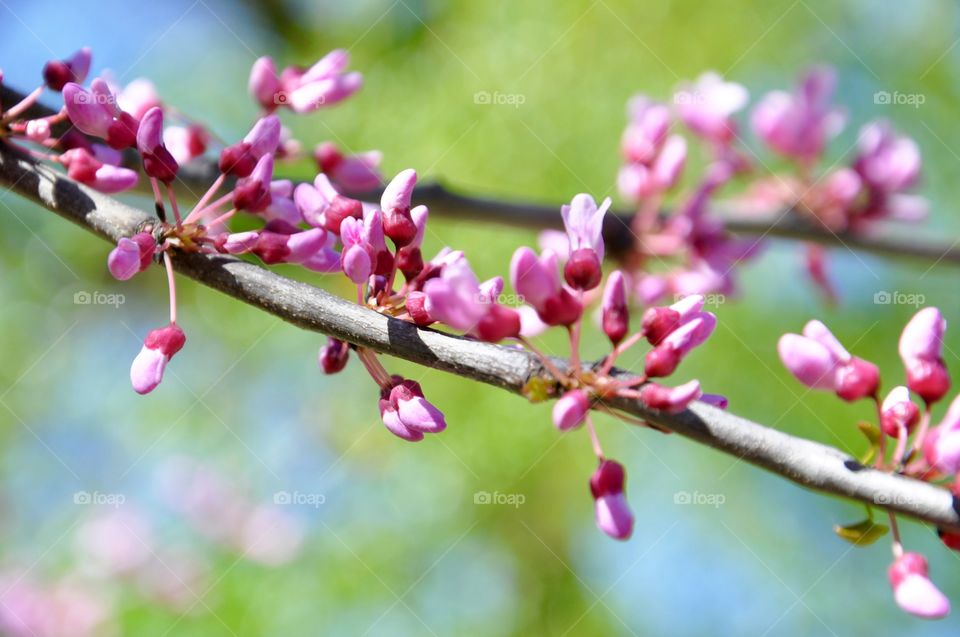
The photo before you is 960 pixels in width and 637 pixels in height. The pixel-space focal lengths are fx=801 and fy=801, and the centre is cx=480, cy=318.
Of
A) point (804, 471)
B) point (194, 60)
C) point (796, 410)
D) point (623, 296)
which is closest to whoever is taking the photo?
point (804, 471)

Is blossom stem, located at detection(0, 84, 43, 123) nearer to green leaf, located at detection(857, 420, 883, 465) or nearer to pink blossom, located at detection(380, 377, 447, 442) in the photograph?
pink blossom, located at detection(380, 377, 447, 442)

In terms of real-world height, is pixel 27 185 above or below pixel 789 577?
above

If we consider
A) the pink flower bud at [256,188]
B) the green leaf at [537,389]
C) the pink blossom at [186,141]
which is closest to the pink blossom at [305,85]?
the pink blossom at [186,141]

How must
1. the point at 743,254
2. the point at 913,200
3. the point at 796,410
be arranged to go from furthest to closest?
the point at 796,410
the point at 913,200
the point at 743,254

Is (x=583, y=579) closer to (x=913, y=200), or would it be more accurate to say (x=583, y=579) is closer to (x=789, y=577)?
(x=789, y=577)

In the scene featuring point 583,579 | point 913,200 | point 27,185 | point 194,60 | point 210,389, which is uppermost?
point 27,185

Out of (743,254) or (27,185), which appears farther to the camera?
(743,254)

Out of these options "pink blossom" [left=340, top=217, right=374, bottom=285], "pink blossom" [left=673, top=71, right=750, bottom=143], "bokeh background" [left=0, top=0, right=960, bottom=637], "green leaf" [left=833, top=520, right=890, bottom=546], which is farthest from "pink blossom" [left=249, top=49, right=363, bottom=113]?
"bokeh background" [left=0, top=0, right=960, bottom=637]

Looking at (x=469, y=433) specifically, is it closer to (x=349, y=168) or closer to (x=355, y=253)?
(x=349, y=168)

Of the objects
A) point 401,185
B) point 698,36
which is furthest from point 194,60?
point 401,185
